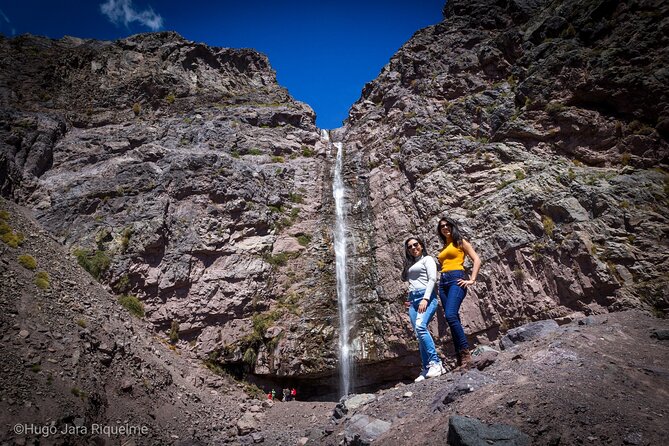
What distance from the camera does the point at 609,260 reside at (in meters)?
12.2

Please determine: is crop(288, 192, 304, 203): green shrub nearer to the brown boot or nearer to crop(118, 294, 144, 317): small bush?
crop(118, 294, 144, 317): small bush

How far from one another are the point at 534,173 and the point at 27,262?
763 inches

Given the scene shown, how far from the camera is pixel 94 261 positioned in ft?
55.6

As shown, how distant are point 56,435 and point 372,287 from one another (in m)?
13.2

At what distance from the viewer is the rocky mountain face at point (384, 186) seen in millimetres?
13734

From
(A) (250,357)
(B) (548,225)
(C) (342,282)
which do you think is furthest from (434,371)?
(C) (342,282)

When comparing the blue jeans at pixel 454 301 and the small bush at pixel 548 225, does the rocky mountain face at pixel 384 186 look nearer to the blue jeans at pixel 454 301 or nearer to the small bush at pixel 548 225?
the small bush at pixel 548 225

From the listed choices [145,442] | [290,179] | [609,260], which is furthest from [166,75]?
[609,260]

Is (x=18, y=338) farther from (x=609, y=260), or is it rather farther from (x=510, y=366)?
(x=609, y=260)

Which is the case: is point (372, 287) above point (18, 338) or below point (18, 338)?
above

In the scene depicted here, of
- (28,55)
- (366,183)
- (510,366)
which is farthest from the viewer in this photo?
(28,55)

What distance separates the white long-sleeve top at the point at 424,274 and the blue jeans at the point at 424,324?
16 cm

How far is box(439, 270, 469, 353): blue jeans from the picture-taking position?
24.1 feet

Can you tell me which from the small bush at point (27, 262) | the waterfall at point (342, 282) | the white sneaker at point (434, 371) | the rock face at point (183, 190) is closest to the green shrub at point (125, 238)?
the rock face at point (183, 190)
